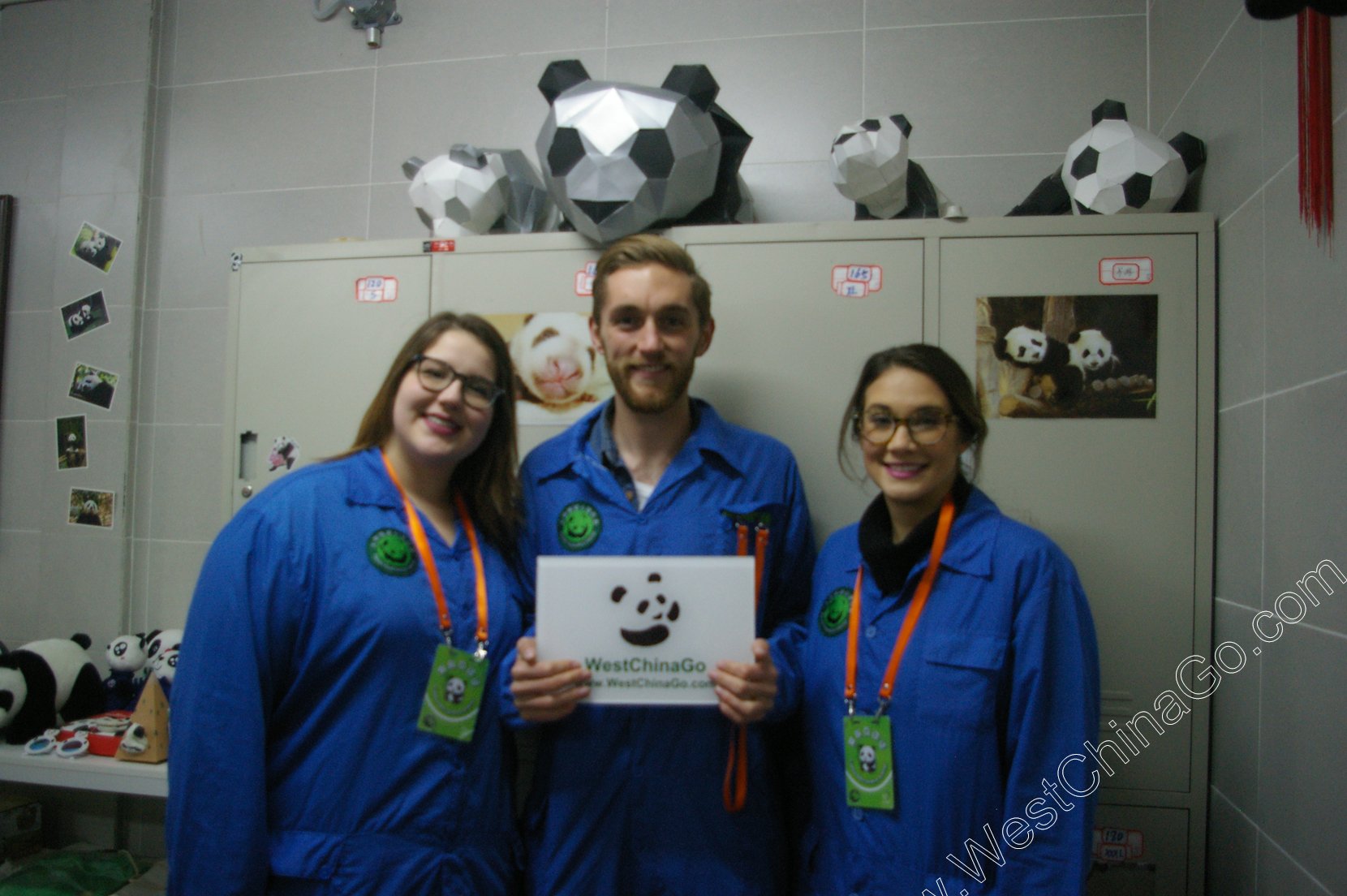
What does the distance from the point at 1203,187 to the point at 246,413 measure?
2408 mm

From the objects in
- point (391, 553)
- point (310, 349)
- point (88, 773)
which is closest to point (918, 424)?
point (391, 553)

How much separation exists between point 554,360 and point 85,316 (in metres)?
1.98

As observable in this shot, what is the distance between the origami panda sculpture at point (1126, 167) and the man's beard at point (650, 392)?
1.03 metres

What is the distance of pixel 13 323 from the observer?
8.59 ft

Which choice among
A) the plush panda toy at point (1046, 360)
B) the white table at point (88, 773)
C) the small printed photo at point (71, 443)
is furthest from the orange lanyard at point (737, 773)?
the small printed photo at point (71, 443)

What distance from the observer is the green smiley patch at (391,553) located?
120 cm

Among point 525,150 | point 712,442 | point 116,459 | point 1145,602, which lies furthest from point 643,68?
point 116,459

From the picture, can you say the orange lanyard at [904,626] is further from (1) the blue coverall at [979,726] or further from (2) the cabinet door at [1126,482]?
(2) the cabinet door at [1126,482]

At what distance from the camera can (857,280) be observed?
165cm

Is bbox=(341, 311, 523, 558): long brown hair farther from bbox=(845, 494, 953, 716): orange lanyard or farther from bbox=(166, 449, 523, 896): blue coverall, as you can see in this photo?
bbox=(845, 494, 953, 716): orange lanyard

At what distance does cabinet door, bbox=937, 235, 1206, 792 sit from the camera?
5.02 ft

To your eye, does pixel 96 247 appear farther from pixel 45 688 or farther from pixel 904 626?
pixel 904 626

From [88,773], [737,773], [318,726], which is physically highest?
[318,726]

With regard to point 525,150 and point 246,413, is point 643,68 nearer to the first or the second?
point 525,150
